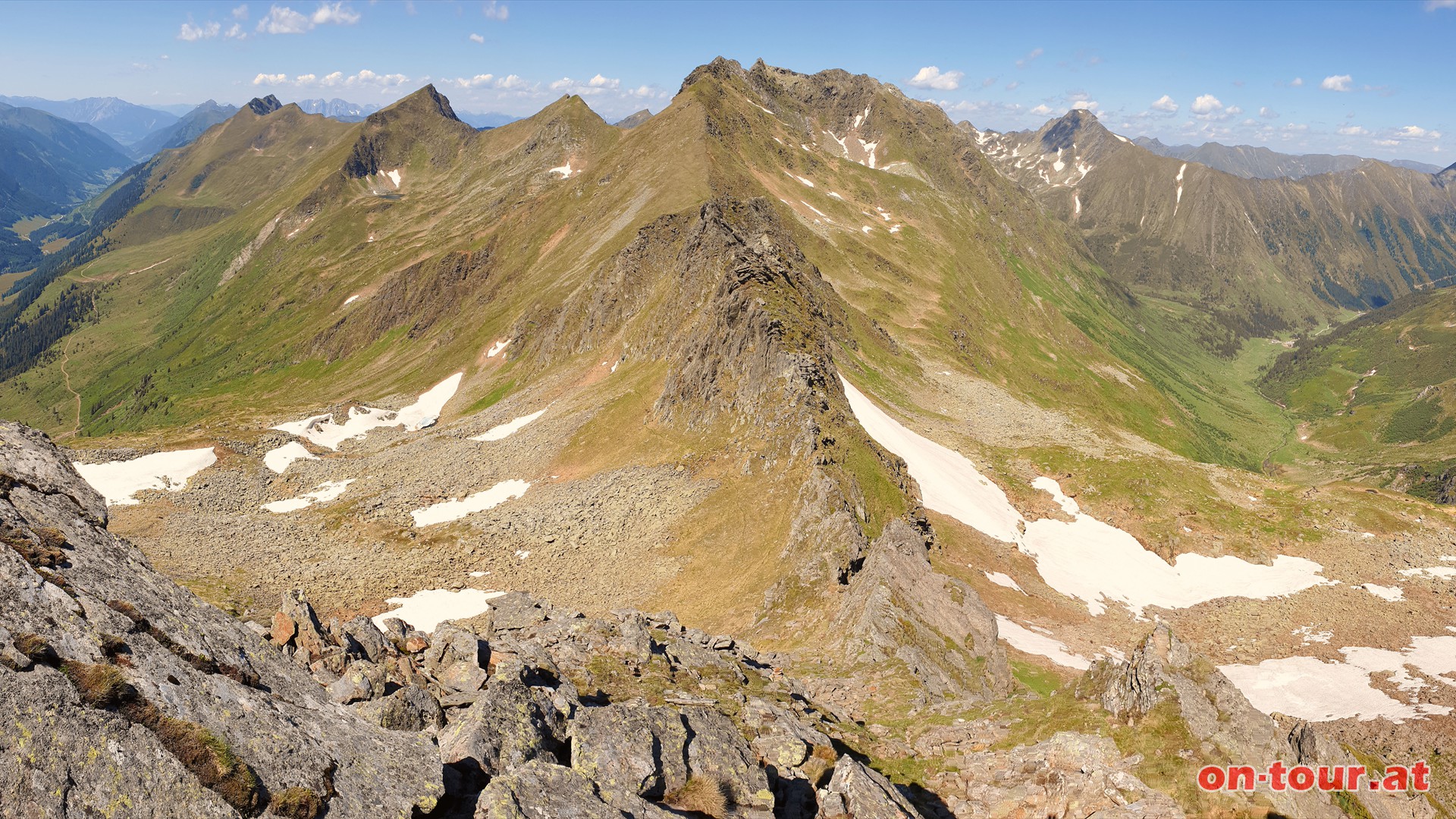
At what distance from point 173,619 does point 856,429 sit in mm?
44828

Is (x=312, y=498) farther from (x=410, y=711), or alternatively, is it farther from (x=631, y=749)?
(x=631, y=749)

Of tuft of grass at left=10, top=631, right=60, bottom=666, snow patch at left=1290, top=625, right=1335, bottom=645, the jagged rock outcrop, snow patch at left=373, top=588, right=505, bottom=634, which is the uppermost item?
tuft of grass at left=10, top=631, right=60, bottom=666

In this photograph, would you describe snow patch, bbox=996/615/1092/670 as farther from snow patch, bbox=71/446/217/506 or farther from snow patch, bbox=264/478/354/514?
snow patch, bbox=71/446/217/506

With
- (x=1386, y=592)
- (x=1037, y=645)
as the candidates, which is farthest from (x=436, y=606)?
(x=1386, y=592)

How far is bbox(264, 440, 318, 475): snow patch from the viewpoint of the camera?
72.9 metres

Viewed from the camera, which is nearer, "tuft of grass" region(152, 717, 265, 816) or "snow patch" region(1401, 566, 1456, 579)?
"tuft of grass" region(152, 717, 265, 816)

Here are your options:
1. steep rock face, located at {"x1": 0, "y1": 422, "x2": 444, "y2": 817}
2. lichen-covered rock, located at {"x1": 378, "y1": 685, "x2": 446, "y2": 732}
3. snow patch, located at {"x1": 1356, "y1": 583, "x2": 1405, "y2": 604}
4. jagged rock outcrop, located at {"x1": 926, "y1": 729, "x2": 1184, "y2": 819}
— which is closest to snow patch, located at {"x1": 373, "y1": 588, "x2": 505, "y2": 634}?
lichen-covered rock, located at {"x1": 378, "y1": 685, "x2": 446, "y2": 732}

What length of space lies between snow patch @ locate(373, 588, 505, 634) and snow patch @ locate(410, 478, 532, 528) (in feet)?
44.6

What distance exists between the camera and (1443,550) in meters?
58.8

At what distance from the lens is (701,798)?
1538cm

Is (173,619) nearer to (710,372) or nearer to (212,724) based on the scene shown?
(212,724)

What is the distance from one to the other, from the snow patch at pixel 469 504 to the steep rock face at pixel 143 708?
4251 cm

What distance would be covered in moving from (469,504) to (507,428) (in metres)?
18.3

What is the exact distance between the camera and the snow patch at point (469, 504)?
58.2 m
